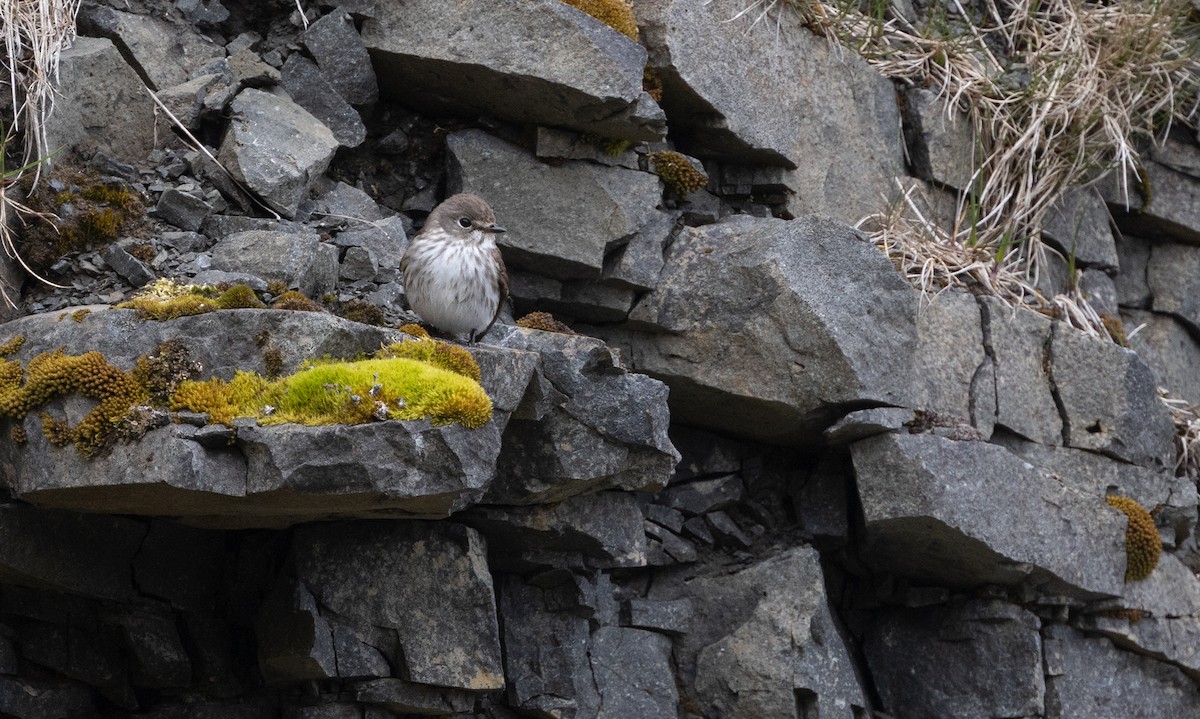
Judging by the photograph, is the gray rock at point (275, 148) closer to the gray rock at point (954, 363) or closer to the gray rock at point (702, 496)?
the gray rock at point (702, 496)

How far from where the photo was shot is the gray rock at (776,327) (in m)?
10.6

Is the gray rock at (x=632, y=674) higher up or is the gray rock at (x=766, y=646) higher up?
the gray rock at (x=766, y=646)

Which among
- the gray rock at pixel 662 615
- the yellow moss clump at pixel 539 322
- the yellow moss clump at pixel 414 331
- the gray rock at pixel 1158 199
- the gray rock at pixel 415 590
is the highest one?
the gray rock at pixel 1158 199

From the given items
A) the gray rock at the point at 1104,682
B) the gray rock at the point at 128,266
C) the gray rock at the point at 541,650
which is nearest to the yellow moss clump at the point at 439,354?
the gray rock at the point at 128,266

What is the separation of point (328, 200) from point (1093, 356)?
7.20 metres

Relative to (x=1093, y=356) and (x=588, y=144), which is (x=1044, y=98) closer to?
(x=1093, y=356)

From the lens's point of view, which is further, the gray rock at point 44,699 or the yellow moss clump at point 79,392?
the gray rock at point 44,699

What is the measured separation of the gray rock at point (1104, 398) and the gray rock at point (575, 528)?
4.77 meters

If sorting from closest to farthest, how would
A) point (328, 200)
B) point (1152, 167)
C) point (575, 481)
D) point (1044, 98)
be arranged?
point (575, 481) → point (328, 200) → point (1044, 98) → point (1152, 167)

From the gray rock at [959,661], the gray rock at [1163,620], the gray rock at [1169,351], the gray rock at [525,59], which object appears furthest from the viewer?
the gray rock at [1169,351]

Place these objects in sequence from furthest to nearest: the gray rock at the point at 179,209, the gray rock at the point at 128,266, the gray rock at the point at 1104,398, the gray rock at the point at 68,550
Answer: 1. the gray rock at the point at 1104,398
2. the gray rock at the point at 179,209
3. the gray rock at the point at 128,266
4. the gray rock at the point at 68,550

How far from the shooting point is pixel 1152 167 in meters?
14.4

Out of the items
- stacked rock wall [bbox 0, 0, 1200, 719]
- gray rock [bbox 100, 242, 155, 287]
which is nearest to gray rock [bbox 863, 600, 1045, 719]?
stacked rock wall [bbox 0, 0, 1200, 719]

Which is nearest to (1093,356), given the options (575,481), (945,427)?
(945,427)
